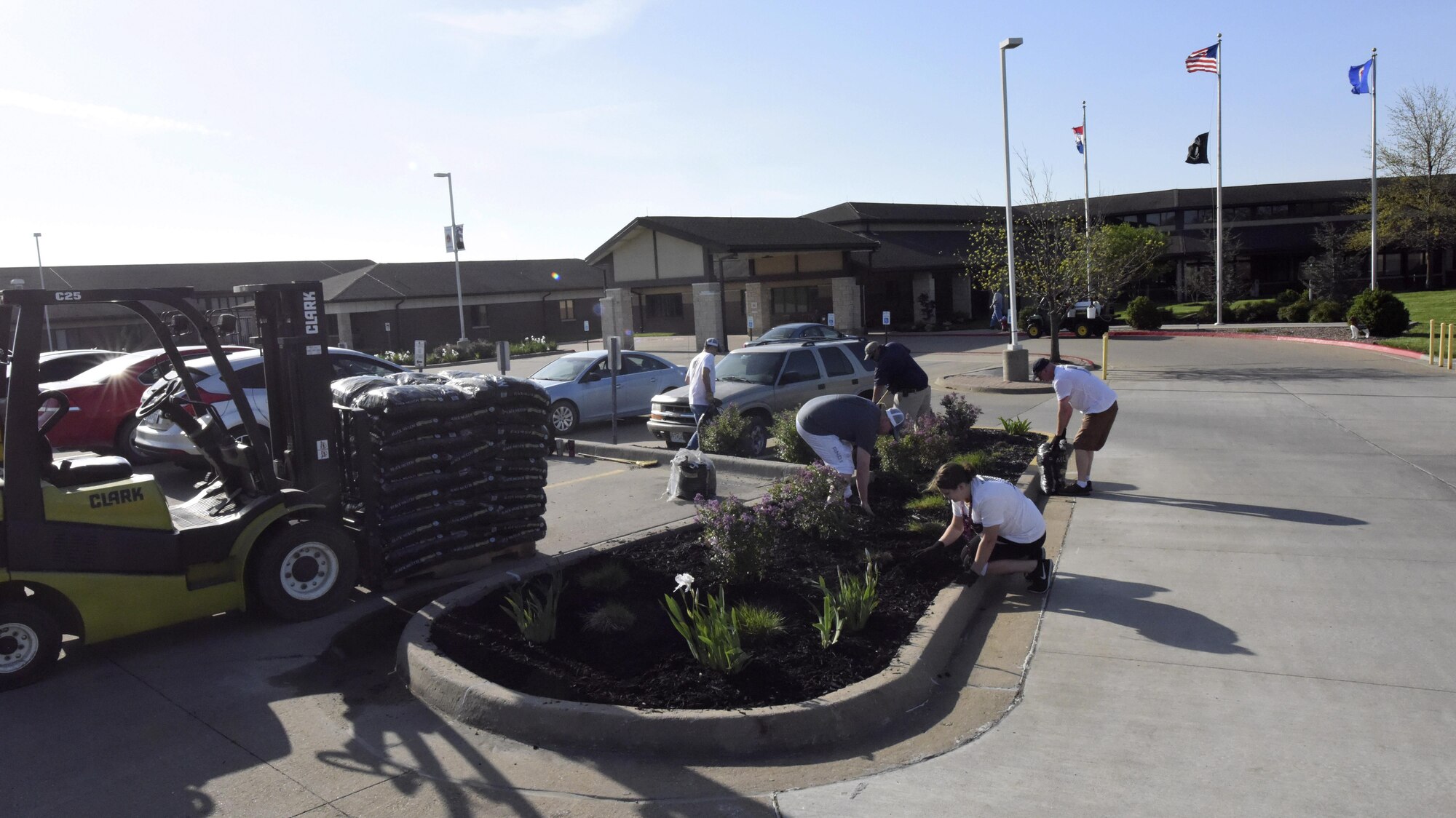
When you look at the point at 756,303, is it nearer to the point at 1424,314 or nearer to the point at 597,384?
the point at 1424,314

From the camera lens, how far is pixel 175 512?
7.32 metres

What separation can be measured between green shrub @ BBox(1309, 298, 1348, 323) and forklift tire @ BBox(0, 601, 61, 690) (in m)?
38.4

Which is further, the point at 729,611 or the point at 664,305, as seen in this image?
the point at 664,305

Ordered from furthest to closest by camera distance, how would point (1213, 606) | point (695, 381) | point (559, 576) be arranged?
1. point (695, 381)
2. point (559, 576)
3. point (1213, 606)

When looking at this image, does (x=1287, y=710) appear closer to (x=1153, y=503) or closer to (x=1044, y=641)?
(x=1044, y=641)

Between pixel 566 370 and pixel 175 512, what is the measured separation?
10186mm

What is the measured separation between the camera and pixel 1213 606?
675 centimetres

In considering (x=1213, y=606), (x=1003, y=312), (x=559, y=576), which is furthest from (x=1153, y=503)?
(x=1003, y=312)

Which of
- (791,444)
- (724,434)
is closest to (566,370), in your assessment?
(724,434)

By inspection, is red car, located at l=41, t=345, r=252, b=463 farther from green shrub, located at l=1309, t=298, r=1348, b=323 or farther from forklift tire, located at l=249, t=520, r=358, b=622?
green shrub, located at l=1309, t=298, r=1348, b=323

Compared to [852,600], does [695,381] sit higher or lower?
higher

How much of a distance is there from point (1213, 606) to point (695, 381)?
728cm

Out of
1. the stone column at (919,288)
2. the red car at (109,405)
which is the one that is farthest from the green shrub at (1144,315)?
the red car at (109,405)

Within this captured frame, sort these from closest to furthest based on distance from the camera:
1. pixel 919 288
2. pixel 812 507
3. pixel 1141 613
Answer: pixel 1141 613 < pixel 812 507 < pixel 919 288
